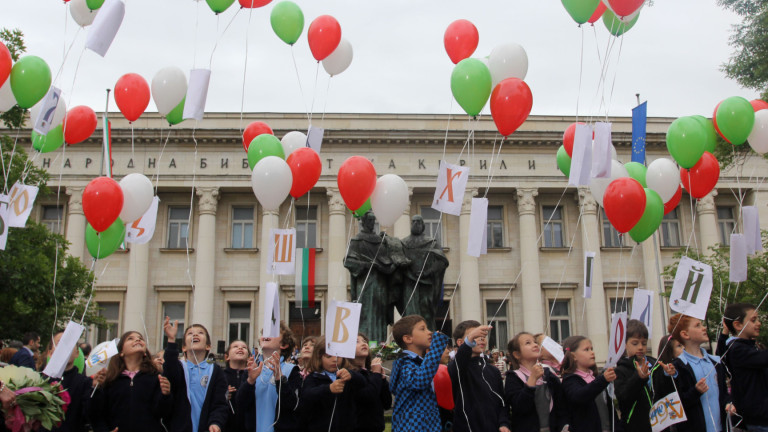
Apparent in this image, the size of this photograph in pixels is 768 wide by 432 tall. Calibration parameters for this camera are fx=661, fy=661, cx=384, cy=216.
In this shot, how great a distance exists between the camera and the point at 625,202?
300 inches

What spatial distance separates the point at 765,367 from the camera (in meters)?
5.76

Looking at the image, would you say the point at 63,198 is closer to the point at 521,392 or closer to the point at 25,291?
the point at 25,291

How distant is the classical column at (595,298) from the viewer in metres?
27.3

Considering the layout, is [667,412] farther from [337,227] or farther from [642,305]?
[337,227]

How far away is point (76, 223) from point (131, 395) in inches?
950

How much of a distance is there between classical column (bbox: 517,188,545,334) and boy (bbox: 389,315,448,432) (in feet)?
73.5

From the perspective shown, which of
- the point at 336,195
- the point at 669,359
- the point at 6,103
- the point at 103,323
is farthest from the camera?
A: the point at 336,195

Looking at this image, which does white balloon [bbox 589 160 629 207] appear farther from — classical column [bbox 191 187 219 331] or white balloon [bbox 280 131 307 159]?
classical column [bbox 191 187 219 331]

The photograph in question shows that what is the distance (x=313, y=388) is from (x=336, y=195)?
2267 cm

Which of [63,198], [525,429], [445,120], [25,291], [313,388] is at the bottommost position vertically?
[525,429]

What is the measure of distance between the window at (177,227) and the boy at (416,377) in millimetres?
24422

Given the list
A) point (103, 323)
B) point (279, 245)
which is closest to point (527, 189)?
point (103, 323)

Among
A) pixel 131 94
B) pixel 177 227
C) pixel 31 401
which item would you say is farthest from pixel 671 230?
pixel 31 401

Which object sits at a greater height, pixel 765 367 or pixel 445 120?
pixel 445 120
